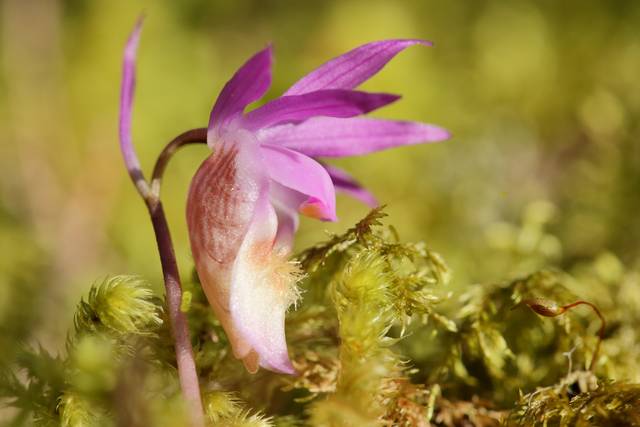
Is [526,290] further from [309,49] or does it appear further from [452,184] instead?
[309,49]

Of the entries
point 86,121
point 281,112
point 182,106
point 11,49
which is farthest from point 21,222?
point 281,112

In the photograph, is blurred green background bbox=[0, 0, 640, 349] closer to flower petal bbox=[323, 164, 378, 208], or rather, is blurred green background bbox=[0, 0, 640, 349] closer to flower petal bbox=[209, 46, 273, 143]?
flower petal bbox=[323, 164, 378, 208]

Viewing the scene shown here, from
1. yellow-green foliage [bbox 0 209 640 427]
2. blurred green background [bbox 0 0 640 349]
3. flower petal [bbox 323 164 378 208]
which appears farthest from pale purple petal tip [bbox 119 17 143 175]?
blurred green background [bbox 0 0 640 349]

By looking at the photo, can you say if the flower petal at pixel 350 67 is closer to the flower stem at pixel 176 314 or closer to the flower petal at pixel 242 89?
the flower petal at pixel 242 89

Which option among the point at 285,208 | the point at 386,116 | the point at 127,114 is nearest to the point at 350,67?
the point at 285,208

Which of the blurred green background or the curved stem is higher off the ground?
→ the curved stem
